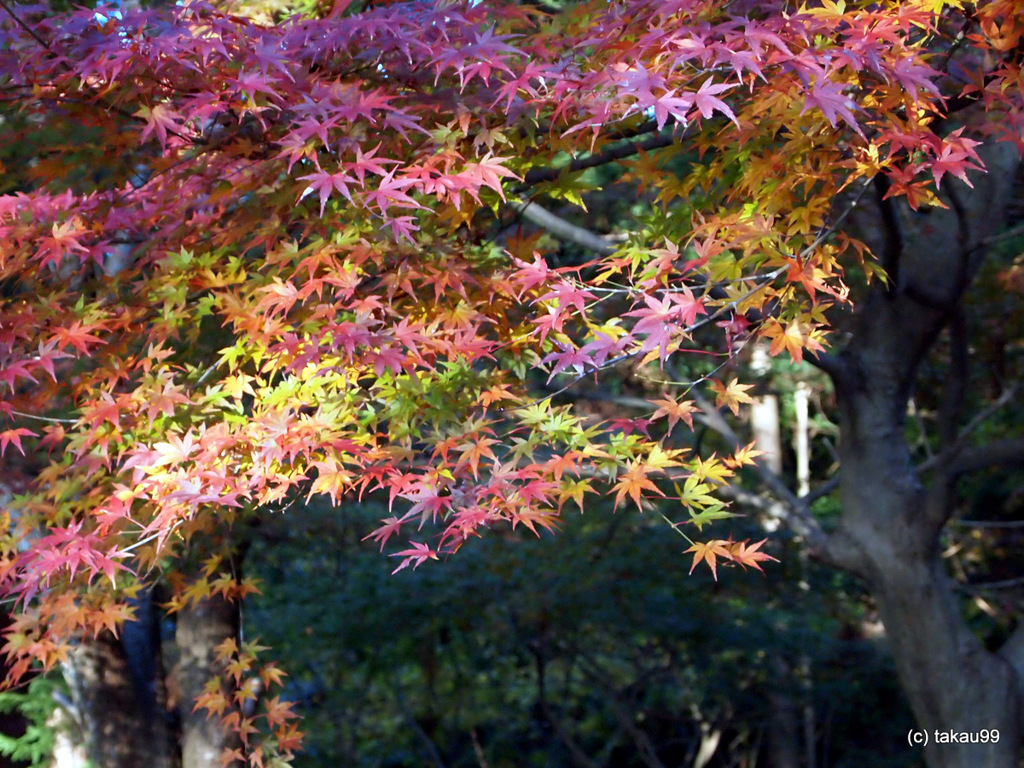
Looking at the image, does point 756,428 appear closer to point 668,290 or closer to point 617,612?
point 617,612

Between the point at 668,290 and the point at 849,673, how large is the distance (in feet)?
23.2

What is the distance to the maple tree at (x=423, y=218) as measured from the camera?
207 centimetres

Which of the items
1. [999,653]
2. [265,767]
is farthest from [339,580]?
[999,653]

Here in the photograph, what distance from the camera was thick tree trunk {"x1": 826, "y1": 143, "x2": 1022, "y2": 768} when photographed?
4.64m

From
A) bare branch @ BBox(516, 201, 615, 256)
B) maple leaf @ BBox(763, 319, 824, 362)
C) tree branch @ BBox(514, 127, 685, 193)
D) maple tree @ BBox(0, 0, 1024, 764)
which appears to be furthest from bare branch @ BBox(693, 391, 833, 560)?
maple leaf @ BBox(763, 319, 824, 362)

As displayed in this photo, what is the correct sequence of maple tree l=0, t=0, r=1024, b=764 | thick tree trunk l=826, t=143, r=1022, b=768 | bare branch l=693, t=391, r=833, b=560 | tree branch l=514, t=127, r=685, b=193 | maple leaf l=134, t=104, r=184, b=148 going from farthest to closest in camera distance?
bare branch l=693, t=391, r=833, b=560 → thick tree trunk l=826, t=143, r=1022, b=768 → tree branch l=514, t=127, r=685, b=193 → maple leaf l=134, t=104, r=184, b=148 → maple tree l=0, t=0, r=1024, b=764

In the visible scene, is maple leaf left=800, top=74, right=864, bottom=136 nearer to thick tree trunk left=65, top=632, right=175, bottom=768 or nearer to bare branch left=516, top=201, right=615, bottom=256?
bare branch left=516, top=201, right=615, bottom=256

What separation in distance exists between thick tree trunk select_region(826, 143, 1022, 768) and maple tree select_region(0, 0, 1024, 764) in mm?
2396

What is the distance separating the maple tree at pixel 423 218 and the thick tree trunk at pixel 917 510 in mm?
2396

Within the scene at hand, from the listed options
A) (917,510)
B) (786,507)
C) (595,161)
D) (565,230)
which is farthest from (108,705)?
(917,510)

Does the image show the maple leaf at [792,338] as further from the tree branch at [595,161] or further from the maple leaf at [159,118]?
the maple leaf at [159,118]

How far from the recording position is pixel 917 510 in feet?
15.6

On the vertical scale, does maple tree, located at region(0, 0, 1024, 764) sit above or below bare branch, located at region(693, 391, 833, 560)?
above

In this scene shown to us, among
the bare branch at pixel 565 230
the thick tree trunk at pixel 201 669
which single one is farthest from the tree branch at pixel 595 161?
the thick tree trunk at pixel 201 669
